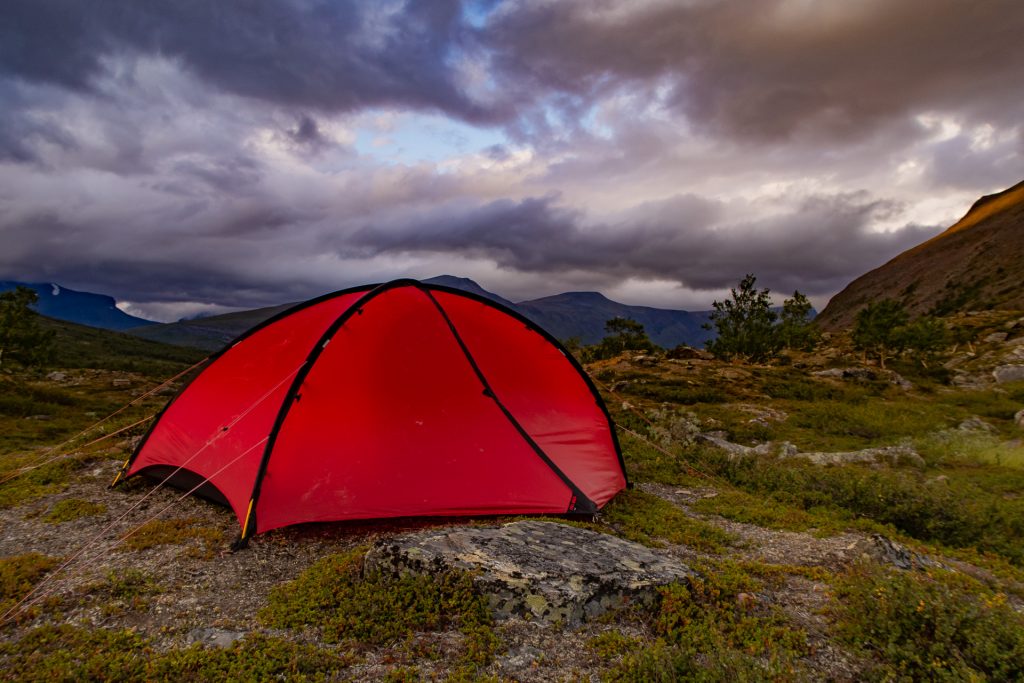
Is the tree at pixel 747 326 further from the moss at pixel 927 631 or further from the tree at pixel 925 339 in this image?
the moss at pixel 927 631

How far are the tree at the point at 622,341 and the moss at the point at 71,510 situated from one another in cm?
6052

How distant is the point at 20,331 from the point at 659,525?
188 ft

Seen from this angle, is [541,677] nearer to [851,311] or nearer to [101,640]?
[101,640]

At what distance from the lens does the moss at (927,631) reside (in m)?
5.25

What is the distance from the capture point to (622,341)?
247 feet

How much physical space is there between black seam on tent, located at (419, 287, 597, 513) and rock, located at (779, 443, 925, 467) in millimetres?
11817

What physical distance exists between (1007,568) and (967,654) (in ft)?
19.3

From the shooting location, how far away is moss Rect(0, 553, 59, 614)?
6.85 meters

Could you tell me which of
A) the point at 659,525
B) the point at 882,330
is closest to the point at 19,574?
the point at 659,525

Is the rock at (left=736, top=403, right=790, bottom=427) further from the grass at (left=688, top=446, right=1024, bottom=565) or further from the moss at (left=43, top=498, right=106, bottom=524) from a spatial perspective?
the moss at (left=43, top=498, right=106, bottom=524)

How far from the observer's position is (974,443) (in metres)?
20.2

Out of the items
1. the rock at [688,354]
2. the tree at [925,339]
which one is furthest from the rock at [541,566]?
the tree at [925,339]

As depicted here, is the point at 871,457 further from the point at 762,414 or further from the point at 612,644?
the point at 612,644

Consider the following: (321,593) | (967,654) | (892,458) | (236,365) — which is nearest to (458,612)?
(321,593)
